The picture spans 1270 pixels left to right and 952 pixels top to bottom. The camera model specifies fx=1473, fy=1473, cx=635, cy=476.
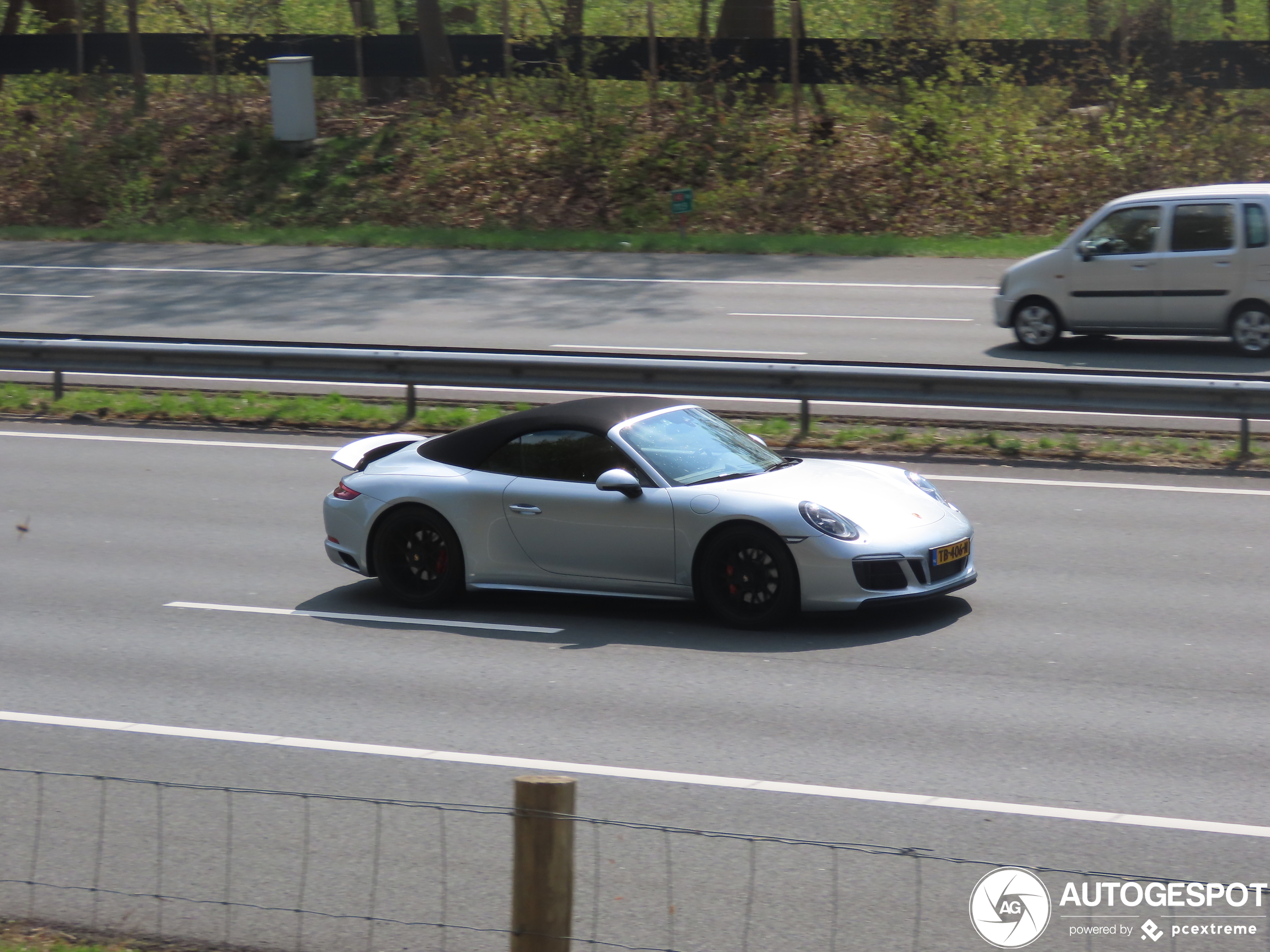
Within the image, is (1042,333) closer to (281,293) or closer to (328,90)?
(281,293)

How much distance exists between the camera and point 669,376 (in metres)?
14.4

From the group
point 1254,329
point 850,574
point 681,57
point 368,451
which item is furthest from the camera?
point 681,57

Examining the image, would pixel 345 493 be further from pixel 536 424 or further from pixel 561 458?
pixel 561 458

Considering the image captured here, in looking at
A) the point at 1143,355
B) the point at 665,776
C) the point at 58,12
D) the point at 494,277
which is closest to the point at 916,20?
the point at 494,277

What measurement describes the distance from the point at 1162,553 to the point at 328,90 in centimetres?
3157

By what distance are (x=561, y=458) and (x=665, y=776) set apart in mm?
2984

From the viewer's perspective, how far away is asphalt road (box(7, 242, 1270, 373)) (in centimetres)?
1833

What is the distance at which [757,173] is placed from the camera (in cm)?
3108

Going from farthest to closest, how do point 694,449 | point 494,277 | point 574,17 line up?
point 574,17
point 494,277
point 694,449

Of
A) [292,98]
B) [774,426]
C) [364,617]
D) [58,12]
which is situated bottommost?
[364,617]

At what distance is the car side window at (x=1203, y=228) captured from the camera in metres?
16.9

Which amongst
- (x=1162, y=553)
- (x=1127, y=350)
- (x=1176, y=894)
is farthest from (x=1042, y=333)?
(x=1176, y=894)

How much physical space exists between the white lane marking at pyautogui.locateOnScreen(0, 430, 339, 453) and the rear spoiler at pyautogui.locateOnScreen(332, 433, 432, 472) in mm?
3897

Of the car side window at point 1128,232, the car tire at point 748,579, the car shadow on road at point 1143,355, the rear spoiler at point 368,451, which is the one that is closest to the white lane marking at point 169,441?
the rear spoiler at point 368,451
